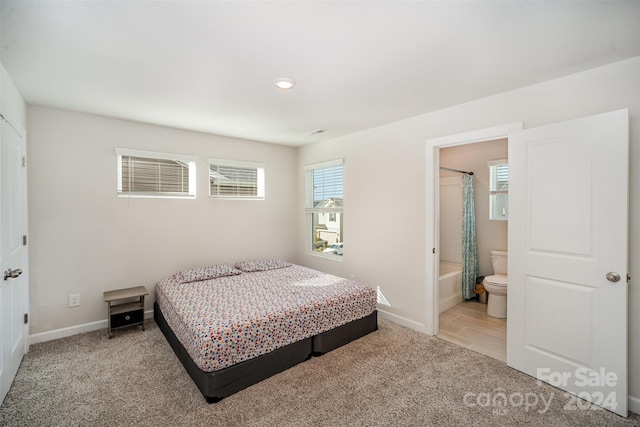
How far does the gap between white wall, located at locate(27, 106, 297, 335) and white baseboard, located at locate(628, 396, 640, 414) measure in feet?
13.9

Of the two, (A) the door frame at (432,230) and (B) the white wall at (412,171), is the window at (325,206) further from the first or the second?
(A) the door frame at (432,230)

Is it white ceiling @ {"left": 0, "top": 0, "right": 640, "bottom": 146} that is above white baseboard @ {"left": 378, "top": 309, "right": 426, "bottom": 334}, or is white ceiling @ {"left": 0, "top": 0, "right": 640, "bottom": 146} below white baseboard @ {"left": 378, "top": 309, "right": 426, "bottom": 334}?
above

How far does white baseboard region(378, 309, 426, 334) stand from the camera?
334 cm

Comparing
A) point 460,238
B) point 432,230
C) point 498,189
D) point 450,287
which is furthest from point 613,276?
point 460,238

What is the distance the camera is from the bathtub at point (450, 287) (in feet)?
13.3

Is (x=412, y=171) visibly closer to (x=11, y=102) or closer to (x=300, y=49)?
(x=300, y=49)

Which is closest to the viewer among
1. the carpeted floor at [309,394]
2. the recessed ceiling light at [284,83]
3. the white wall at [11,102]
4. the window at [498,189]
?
the carpeted floor at [309,394]

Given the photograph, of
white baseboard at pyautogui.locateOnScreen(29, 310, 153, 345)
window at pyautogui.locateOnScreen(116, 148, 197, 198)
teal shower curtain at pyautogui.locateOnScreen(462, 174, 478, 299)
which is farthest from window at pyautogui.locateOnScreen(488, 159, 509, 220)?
white baseboard at pyautogui.locateOnScreen(29, 310, 153, 345)

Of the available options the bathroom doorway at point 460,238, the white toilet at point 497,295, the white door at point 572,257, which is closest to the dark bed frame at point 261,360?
the bathroom doorway at point 460,238

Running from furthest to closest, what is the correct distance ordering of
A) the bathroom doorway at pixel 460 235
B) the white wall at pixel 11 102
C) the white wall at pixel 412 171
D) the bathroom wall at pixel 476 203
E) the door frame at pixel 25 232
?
the bathroom wall at pixel 476 203 < the bathroom doorway at pixel 460 235 < the door frame at pixel 25 232 < the white wall at pixel 11 102 < the white wall at pixel 412 171

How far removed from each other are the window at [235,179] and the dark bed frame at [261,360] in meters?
1.85

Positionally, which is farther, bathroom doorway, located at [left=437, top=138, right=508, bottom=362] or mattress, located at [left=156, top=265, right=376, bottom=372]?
bathroom doorway, located at [left=437, top=138, right=508, bottom=362]

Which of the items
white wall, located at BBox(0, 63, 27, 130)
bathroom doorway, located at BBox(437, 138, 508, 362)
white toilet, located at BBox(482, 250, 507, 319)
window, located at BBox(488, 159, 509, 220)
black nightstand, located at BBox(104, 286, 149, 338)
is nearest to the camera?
white wall, located at BBox(0, 63, 27, 130)

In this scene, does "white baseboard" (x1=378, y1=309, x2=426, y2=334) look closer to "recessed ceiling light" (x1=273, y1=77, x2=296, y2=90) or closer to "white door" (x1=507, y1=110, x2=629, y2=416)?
"white door" (x1=507, y1=110, x2=629, y2=416)
